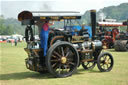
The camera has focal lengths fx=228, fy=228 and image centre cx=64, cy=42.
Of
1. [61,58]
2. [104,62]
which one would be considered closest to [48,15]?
[61,58]

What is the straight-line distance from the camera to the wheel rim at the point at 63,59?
7.90 meters

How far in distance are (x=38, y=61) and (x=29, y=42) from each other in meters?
0.83

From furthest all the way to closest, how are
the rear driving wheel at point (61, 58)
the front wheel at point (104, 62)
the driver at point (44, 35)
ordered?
the front wheel at point (104, 62)
the driver at point (44, 35)
the rear driving wheel at point (61, 58)

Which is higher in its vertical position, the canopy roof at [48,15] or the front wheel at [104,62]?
the canopy roof at [48,15]

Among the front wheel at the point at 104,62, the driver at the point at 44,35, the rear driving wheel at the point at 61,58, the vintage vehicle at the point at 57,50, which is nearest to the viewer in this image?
the rear driving wheel at the point at 61,58

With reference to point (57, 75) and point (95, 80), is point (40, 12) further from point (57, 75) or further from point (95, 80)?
point (95, 80)

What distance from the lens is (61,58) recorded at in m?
7.91

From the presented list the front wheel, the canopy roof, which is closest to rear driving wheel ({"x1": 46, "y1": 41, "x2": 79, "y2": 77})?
the canopy roof

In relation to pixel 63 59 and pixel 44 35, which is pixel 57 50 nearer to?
pixel 63 59

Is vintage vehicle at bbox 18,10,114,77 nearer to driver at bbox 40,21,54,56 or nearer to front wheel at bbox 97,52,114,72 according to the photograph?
front wheel at bbox 97,52,114,72

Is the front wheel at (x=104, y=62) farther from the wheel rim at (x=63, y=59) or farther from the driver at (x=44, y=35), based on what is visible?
the driver at (x=44, y=35)

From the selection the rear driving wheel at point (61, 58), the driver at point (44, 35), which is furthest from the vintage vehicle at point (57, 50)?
the driver at point (44, 35)

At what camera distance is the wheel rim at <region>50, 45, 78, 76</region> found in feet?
25.9

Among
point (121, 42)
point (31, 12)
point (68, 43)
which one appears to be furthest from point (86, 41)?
point (121, 42)
